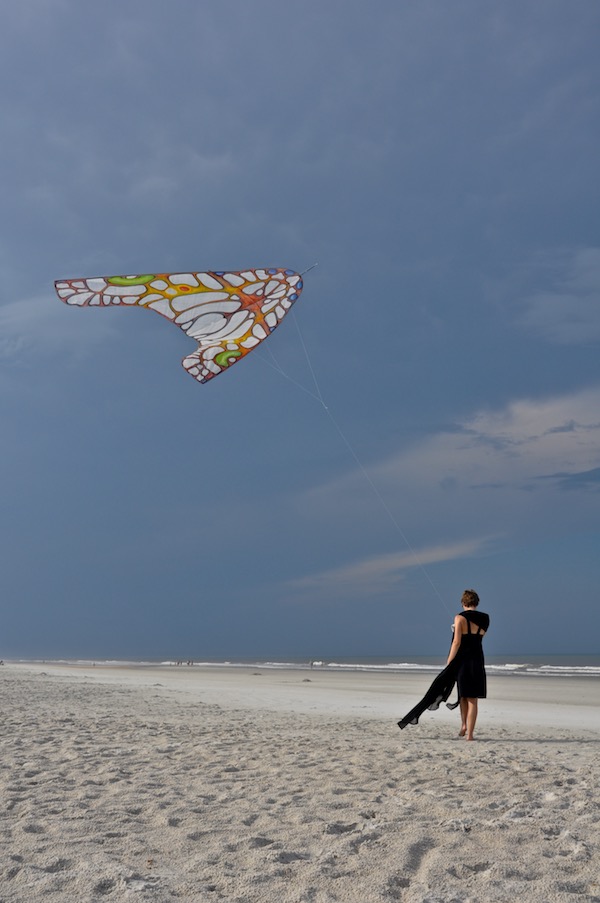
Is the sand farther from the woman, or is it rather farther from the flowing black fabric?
the woman

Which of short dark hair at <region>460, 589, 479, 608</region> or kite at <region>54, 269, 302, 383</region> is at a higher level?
kite at <region>54, 269, 302, 383</region>

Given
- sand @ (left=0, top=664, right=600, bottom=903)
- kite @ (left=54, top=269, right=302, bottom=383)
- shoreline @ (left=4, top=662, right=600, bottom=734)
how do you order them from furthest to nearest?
1. shoreline @ (left=4, top=662, right=600, bottom=734)
2. kite @ (left=54, top=269, right=302, bottom=383)
3. sand @ (left=0, top=664, right=600, bottom=903)

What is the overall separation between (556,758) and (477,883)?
12.0 feet

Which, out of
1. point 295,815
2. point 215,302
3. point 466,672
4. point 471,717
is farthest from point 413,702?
point 295,815

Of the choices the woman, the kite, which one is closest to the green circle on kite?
the kite

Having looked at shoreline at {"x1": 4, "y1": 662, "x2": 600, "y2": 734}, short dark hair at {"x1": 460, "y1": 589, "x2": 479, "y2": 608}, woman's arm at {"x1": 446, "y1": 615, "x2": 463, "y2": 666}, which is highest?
short dark hair at {"x1": 460, "y1": 589, "x2": 479, "y2": 608}

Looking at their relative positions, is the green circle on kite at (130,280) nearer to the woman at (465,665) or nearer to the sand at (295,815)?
the sand at (295,815)

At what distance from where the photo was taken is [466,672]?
23.4 ft

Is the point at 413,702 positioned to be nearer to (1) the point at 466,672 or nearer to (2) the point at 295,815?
(1) the point at 466,672

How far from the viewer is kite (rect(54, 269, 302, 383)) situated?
24.7ft

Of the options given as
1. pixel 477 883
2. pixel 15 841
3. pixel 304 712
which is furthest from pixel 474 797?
pixel 304 712

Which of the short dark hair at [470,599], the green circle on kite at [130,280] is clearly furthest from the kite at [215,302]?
the short dark hair at [470,599]

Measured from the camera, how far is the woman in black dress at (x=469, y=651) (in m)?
7.12

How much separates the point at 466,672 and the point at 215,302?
4.73m
